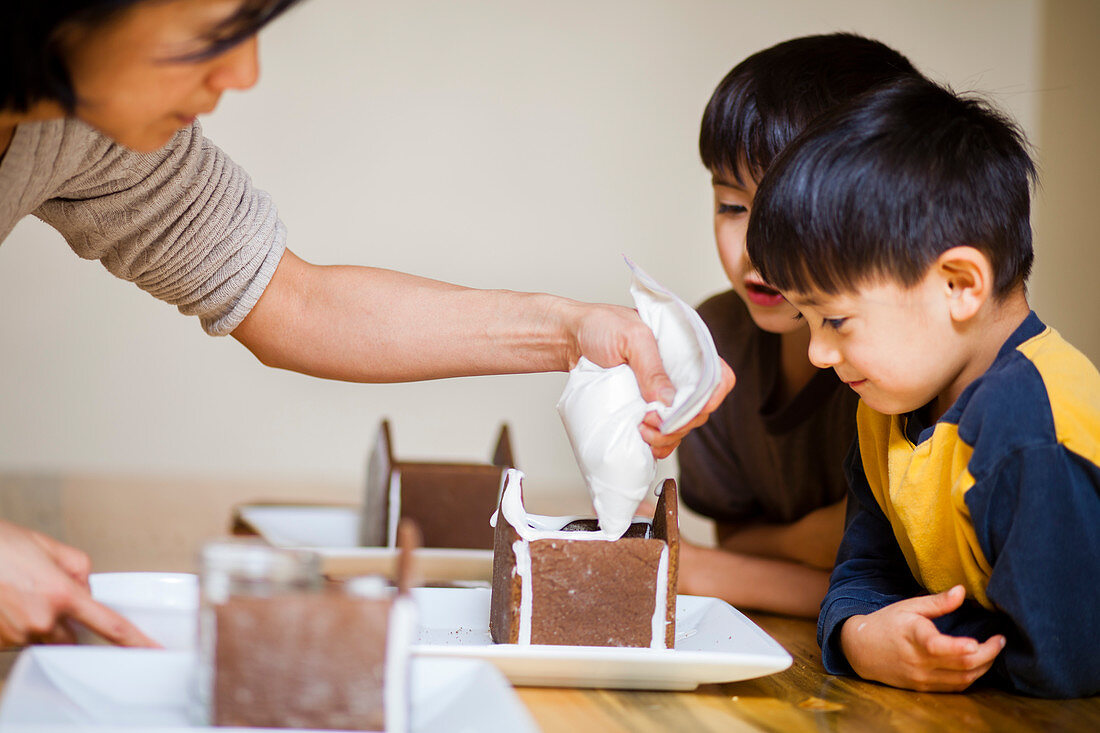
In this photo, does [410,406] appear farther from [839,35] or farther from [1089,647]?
[1089,647]

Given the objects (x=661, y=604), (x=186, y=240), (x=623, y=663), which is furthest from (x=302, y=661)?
(x=186, y=240)

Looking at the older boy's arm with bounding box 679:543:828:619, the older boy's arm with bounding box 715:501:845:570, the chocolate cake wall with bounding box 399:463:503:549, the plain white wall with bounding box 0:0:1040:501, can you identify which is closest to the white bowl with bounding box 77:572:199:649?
the chocolate cake wall with bounding box 399:463:503:549

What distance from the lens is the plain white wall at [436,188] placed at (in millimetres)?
3266

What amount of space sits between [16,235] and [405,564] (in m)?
3.13

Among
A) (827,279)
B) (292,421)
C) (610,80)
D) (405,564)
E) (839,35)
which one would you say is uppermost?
(610,80)

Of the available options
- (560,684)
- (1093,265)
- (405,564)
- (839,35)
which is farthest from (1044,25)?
(405,564)

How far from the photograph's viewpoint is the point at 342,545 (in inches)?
66.1

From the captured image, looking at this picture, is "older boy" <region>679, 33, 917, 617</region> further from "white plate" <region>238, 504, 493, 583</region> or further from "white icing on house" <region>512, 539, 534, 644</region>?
"white icing on house" <region>512, 539, 534, 644</region>

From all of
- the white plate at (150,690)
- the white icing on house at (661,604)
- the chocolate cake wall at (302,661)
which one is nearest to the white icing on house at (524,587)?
the white icing on house at (661,604)

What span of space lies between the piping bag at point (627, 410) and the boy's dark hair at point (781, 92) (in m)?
0.44

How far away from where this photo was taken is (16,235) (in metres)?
3.18

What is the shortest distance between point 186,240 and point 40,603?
0.51 metres

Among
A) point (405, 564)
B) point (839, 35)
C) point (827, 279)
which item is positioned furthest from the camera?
point (839, 35)

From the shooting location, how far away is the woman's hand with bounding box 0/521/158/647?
681mm
